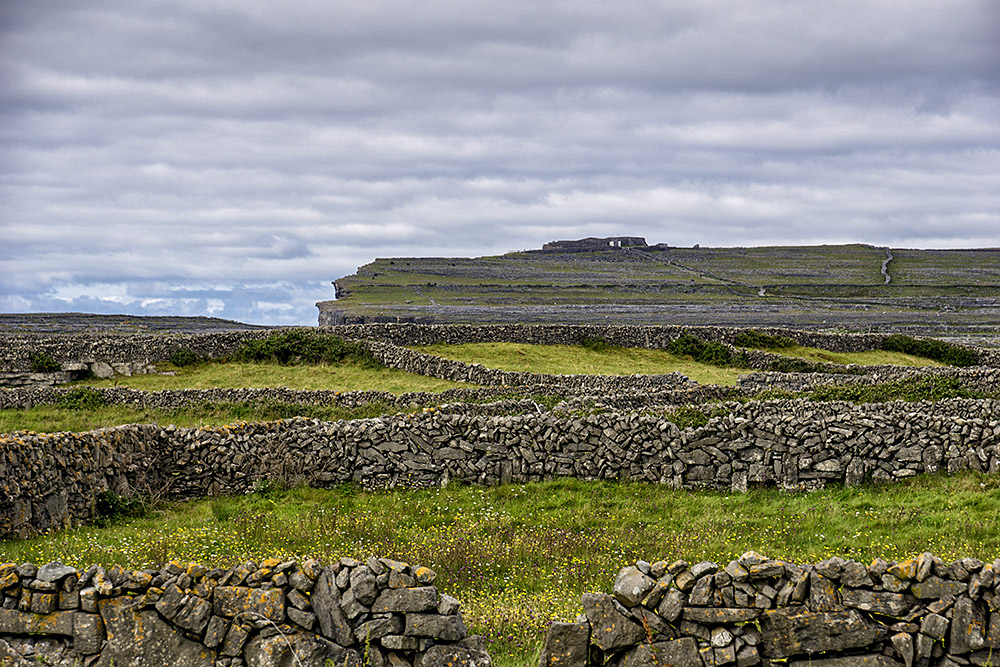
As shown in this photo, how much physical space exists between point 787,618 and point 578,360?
36.3 meters

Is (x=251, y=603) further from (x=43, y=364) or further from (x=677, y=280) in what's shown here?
(x=677, y=280)

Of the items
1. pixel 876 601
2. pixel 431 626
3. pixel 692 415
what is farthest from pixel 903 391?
pixel 431 626

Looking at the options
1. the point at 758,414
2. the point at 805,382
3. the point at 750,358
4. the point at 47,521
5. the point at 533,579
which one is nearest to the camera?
the point at 533,579

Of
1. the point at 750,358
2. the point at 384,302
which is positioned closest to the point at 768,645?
the point at 750,358

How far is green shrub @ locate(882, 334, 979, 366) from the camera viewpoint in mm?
51750

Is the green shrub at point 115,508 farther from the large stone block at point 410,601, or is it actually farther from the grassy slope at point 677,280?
the grassy slope at point 677,280

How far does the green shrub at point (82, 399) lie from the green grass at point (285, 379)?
2.50 m

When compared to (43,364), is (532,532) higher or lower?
lower

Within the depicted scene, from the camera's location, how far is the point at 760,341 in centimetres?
5347

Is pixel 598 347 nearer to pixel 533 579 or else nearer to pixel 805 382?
pixel 805 382

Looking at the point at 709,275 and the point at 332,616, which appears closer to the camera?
the point at 332,616

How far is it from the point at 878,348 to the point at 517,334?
24422 mm

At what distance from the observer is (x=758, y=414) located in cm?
2197

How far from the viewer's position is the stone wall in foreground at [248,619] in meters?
8.38
